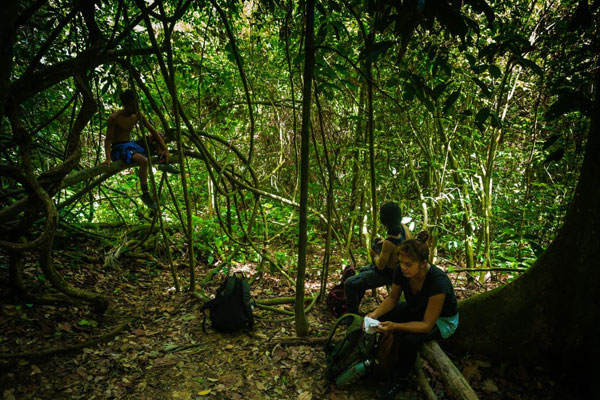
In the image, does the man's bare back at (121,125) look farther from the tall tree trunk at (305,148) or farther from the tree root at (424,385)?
the tree root at (424,385)

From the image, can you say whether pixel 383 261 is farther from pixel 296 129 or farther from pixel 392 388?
pixel 296 129

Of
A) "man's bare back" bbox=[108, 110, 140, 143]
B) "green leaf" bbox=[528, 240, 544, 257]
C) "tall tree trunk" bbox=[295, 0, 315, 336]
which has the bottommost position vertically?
"green leaf" bbox=[528, 240, 544, 257]

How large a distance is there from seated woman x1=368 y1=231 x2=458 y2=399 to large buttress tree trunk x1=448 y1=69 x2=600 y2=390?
40 cm

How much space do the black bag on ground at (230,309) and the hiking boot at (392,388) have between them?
1437mm

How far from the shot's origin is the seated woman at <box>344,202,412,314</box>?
3.03 metres

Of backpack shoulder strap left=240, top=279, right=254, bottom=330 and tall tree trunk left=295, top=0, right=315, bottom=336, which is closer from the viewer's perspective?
tall tree trunk left=295, top=0, right=315, bottom=336

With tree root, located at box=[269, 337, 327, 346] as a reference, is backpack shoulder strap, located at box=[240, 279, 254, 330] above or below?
above

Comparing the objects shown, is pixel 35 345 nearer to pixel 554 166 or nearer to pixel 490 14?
pixel 490 14

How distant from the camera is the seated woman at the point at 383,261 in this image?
3.03m

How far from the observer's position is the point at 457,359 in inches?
99.6

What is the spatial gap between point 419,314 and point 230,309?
1821 mm

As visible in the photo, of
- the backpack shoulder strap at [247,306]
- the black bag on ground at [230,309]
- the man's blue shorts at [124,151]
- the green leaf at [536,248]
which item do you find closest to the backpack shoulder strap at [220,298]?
the black bag on ground at [230,309]

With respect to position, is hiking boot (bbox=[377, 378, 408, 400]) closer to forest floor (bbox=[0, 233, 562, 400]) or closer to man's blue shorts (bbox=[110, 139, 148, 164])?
forest floor (bbox=[0, 233, 562, 400])

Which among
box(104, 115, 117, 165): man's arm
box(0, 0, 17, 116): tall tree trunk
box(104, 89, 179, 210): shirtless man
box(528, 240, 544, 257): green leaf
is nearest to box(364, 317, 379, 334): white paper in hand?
box(528, 240, 544, 257): green leaf
